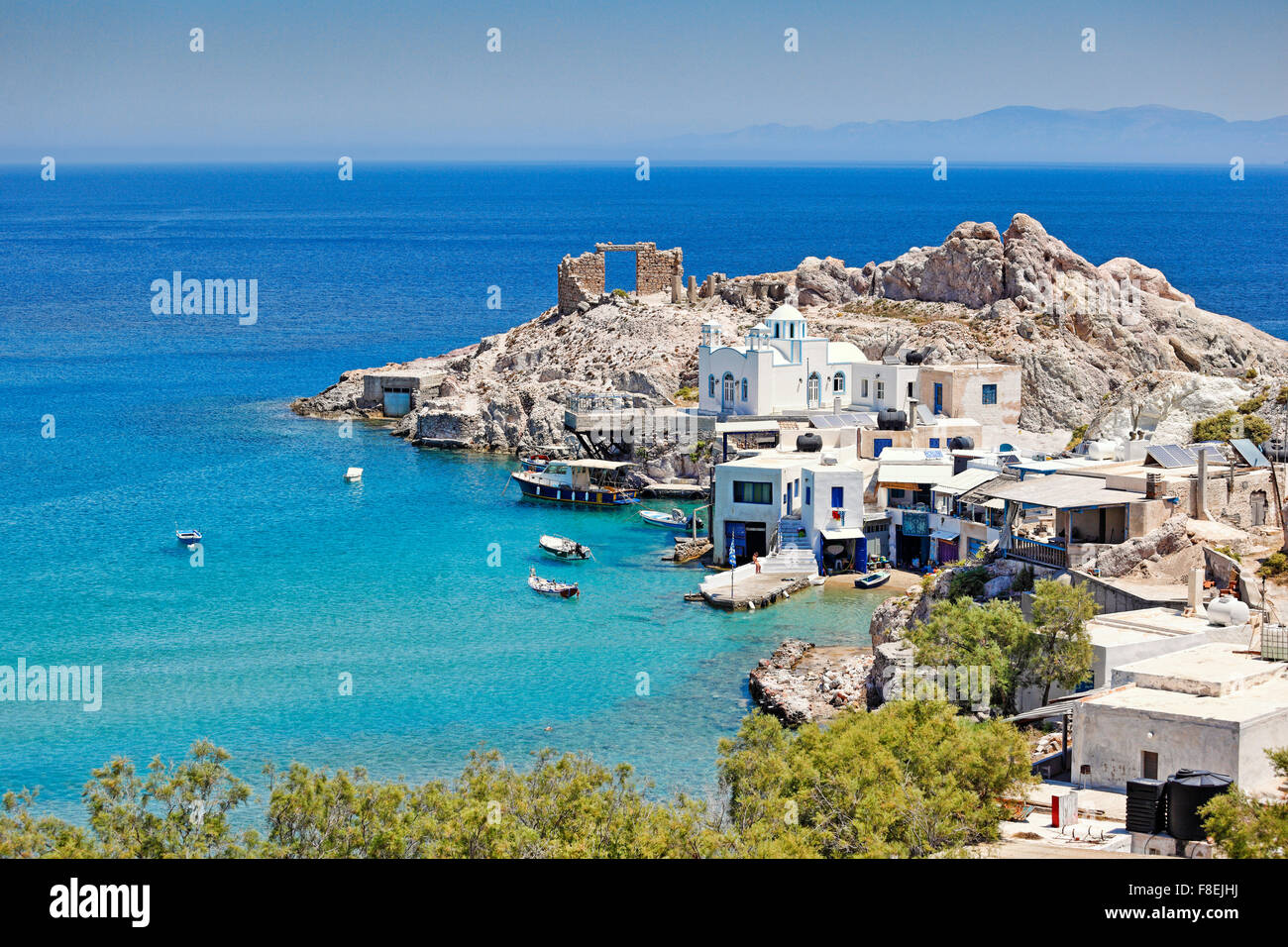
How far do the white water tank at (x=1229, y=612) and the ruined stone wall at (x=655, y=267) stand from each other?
5572 centimetres

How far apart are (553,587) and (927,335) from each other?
2662cm

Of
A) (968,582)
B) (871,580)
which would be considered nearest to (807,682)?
(968,582)

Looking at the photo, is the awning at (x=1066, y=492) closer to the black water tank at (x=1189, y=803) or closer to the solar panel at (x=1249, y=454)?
the solar panel at (x=1249, y=454)

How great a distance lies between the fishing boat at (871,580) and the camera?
42875mm

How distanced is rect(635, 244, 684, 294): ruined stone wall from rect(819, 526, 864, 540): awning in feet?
115

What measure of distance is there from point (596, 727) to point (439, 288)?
113 m

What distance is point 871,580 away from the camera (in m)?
43.0

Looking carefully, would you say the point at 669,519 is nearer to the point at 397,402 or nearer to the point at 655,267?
the point at 397,402

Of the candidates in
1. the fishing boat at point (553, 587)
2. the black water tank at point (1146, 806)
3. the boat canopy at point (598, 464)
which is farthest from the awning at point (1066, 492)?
the boat canopy at point (598, 464)

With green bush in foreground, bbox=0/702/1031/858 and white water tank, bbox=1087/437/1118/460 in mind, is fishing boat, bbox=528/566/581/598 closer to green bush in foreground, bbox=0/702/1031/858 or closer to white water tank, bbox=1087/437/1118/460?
white water tank, bbox=1087/437/1118/460

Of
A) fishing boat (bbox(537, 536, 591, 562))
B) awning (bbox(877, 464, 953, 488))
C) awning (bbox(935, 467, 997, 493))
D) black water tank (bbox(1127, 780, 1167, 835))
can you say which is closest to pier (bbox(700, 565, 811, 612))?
awning (bbox(877, 464, 953, 488))

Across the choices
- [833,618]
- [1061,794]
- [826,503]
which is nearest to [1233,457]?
[833,618]

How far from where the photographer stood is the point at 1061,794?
19109mm

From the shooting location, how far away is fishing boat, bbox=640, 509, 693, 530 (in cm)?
5172
